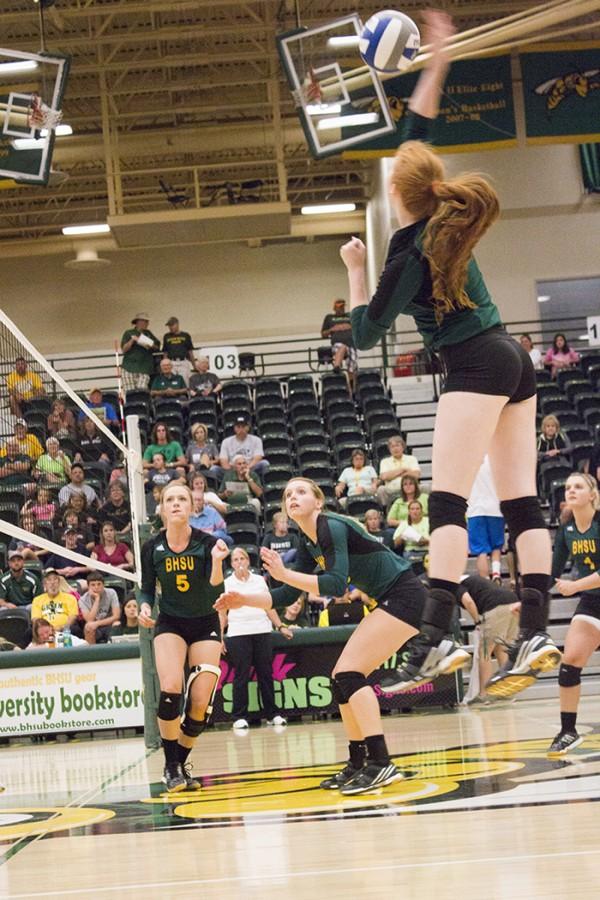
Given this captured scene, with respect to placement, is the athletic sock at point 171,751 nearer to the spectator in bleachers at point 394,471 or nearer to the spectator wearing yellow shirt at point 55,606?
the spectator wearing yellow shirt at point 55,606

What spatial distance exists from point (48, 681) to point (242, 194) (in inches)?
698

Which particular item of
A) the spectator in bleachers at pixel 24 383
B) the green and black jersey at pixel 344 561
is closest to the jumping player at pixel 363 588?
the green and black jersey at pixel 344 561

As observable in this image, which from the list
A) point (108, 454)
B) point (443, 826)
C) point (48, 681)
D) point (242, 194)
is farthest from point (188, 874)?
point (242, 194)

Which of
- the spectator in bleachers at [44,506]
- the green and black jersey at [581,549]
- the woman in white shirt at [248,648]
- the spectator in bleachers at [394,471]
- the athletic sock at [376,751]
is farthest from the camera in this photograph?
the spectator in bleachers at [394,471]

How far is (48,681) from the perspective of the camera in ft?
37.7

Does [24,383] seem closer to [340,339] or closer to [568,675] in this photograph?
[340,339]

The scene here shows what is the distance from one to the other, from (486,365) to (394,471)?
11.1 m

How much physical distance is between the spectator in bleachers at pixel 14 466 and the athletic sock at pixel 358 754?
6.24m

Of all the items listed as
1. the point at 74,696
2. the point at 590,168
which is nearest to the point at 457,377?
the point at 74,696

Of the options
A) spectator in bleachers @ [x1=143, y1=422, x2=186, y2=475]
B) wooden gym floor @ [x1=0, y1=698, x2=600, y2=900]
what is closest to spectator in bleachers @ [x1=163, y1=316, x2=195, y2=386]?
spectator in bleachers @ [x1=143, y1=422, x2=186, y2=475]

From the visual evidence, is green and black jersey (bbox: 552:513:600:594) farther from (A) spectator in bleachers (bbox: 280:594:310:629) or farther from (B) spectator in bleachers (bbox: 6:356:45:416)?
(B) spectator in bleachers (bbox: 6:356:45:416)

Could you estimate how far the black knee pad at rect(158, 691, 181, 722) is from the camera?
23.6 ft

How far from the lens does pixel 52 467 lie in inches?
522

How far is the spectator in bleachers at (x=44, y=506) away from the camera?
12.3 m
